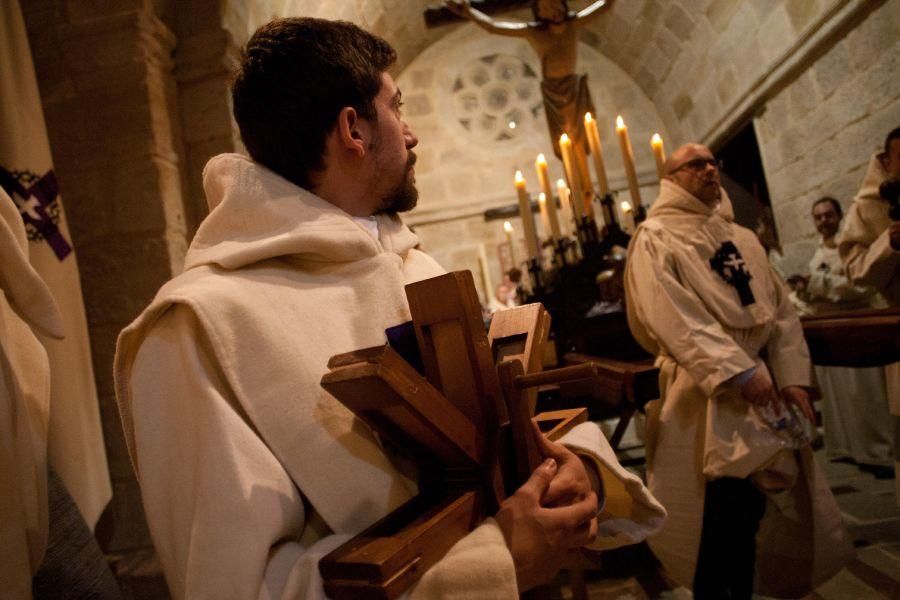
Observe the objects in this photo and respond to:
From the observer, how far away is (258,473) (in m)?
0.81

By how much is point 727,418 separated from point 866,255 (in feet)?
4.91

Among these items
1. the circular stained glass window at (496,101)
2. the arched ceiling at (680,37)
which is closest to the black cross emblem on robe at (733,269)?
the arched ceiling at (680,37)

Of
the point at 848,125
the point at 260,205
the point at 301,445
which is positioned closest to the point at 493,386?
the point at 301,445

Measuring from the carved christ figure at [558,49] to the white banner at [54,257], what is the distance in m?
3.88

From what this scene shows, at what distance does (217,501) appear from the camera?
0.77 m

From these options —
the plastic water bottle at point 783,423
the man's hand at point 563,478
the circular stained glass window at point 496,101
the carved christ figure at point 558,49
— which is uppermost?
the circular stained glass window at point 496,101

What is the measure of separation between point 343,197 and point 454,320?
1.68 ft

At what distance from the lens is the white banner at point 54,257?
2.23 meters

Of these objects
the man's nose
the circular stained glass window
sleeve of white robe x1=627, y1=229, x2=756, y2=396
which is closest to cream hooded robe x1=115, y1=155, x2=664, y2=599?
the man's nose

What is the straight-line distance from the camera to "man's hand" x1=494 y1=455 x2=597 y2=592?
31.3 inches

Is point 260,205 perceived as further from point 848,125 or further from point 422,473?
point 848,125

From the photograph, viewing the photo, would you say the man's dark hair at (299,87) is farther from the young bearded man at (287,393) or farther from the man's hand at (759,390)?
the man's hand at (759,390)

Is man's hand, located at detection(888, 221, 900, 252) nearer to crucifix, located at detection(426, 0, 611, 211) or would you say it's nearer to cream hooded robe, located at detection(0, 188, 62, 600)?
crucifix, located at detection(426, 0, 611, 211)


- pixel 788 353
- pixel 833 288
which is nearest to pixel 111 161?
pixel 788 353
